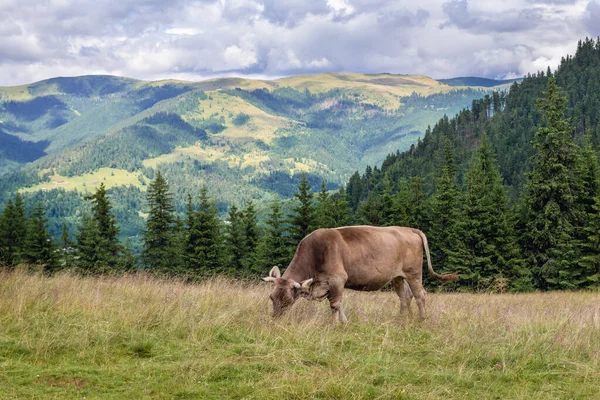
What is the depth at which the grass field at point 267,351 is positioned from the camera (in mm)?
6949

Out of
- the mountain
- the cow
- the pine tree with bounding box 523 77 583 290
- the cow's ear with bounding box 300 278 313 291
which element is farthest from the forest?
the mountain

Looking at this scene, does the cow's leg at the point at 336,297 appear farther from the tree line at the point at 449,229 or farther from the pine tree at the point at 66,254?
the pine tree at the point at 66,254

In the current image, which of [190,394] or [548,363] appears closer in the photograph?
[190,394]

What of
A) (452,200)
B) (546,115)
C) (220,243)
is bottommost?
(220,243)

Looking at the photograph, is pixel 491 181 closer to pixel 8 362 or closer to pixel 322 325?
pixel 322 325

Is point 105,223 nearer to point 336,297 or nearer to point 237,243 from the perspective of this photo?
point 237,243

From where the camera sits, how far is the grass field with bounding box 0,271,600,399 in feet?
22.8

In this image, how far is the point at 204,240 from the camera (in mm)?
50188

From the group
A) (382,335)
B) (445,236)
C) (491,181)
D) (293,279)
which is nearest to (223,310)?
(293,279)

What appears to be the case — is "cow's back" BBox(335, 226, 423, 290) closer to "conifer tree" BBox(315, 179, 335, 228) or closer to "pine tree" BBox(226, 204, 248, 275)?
"conifer tree" BBox(315, 179, 335, 228)

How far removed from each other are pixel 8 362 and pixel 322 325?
541cm

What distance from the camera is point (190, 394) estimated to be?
22.5 ft

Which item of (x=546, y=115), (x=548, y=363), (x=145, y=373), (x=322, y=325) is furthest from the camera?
(x=546, y=115)

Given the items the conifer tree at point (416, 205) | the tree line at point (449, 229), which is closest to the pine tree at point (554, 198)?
the tree line at point (449, 229)
